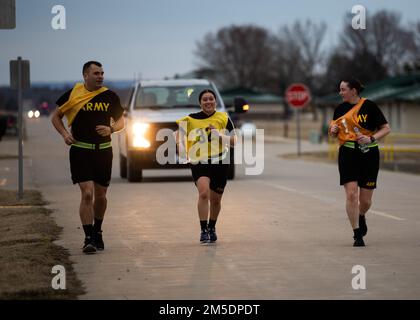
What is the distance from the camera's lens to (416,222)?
16.2 metres

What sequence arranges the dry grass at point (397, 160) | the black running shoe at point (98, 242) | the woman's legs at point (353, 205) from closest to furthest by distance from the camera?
the black running shoe at point (98, 242), the woman's legs at point (353, 205), the dry grass at point (397, 160)

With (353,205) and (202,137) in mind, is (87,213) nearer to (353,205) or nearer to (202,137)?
(202,137)

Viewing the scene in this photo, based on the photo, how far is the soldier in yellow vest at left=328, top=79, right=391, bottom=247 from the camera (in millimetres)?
13258

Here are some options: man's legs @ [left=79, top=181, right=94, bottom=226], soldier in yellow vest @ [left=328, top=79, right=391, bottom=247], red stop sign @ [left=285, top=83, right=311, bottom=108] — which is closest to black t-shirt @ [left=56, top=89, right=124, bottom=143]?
man's legs @ [left=79, top=181, right=94, bottom=226]

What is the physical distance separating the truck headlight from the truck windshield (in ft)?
2.88

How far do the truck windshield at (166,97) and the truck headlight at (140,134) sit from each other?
877 millimetres

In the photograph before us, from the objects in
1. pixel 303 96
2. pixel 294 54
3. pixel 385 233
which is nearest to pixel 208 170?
pixel 385 233

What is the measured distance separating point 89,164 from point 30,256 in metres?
1.28

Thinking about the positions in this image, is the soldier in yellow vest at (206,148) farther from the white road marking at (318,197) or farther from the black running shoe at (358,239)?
the white road marking at (318,197)

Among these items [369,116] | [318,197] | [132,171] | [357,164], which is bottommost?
[318,197]

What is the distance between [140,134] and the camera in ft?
80.1

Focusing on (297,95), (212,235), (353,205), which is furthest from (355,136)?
(297,95)

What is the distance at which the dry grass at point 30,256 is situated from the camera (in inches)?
384

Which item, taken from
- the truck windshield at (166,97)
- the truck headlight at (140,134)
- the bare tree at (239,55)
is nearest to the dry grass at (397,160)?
the truck windshield at (166,97)
